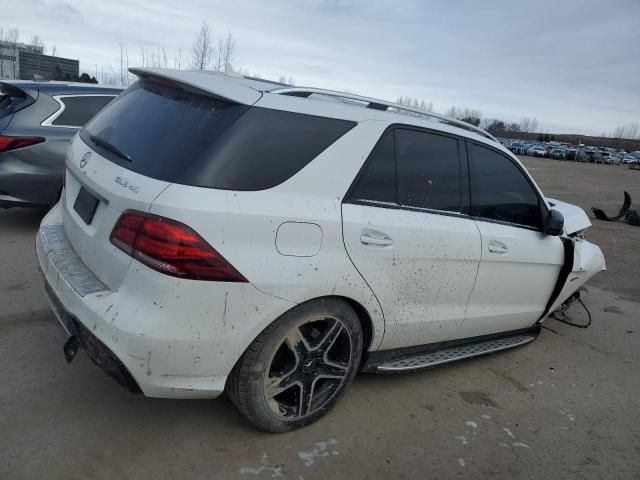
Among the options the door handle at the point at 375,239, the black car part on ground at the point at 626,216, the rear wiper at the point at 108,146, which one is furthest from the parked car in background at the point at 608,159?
the rear wiper at the point at 108,146

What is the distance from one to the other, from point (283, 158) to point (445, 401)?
6.39 ft

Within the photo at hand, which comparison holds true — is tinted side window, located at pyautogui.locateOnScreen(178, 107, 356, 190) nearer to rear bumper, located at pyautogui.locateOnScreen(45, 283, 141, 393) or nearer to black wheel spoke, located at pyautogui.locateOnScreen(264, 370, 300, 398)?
rear bumper, located at pyautogui.locateOnScreen(45, 283, 141, 393)

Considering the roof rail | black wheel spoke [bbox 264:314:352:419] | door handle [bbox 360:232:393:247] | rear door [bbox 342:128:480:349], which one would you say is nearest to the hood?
the roof rail

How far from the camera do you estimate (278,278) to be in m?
2.42

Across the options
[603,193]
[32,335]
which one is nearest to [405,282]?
[32,335]

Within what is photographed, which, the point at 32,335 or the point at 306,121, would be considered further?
the point at 32,335

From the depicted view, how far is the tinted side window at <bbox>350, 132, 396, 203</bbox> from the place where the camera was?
9.17 feet

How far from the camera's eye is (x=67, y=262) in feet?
9.00

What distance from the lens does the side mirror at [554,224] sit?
150 inches

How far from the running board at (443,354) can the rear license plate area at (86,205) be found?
1.76 meters

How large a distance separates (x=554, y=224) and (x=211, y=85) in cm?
263

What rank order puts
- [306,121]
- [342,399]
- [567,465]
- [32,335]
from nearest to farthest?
[306,121]
[567,465]
[342,399]
[32,335]

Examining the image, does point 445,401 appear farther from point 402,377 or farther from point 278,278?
point 278,278

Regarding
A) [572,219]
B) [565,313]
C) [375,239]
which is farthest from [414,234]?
[565,313]
